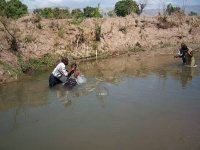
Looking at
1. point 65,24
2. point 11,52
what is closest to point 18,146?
point 11,52

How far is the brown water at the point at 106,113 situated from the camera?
6977 mm

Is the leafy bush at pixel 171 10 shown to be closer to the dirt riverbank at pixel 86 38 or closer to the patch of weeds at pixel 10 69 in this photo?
the dirt riverbank at pixel 86 38

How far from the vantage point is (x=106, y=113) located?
8789mm

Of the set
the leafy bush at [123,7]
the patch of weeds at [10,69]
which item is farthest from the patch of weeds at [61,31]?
the leafy bush at [123,7]

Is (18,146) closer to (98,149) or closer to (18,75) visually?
(98,149)

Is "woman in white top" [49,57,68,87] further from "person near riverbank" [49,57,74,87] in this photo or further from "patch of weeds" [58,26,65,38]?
"patch of weeds" [58,26,65,38]

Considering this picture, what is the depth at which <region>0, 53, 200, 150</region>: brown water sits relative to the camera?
6977mm

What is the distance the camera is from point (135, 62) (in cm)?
1758

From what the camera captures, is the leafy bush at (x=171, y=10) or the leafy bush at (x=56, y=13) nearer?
the leafy bush at (x=56, y=13)

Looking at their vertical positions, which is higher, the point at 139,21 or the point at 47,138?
the point at 139,21

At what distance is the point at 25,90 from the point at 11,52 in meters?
4.30

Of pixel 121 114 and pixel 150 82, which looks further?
pixel 150 82

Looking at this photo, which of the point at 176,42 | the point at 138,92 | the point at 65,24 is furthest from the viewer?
the point at 176,42

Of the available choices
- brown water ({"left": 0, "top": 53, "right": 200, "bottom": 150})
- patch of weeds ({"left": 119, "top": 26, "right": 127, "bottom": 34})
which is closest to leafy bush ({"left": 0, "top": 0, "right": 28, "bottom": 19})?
patch of weeds ({"left": 119, "top": 26, "right": 127, "bottom": 34})
